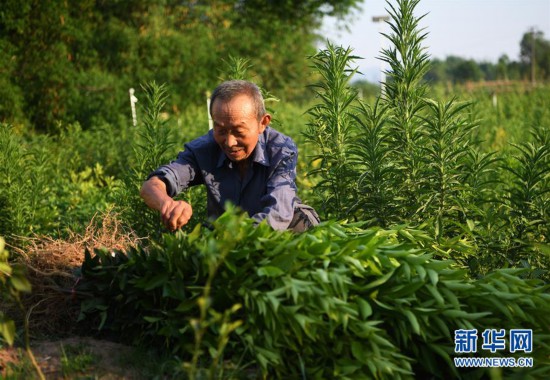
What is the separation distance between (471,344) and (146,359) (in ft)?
4.69

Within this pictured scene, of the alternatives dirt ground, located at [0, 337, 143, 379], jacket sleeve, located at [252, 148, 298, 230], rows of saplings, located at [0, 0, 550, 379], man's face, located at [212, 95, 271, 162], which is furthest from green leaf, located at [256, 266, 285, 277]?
man's face, located at [212, 95, 271, 162]

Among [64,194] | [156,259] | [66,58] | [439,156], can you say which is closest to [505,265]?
[439,156]

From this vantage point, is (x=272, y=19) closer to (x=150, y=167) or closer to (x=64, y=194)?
(x=64, y=194)

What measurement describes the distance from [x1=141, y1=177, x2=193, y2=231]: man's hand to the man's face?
0.41m

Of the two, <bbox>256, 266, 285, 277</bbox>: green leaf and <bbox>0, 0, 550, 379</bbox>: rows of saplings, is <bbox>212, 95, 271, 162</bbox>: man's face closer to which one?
<bbox>0, 0, 550, 379</bbox>: rows of saplings

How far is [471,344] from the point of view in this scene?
2.88m

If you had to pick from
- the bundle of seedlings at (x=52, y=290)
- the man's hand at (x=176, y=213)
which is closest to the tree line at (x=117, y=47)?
the bundle of seedlings at (x=52, y=290)

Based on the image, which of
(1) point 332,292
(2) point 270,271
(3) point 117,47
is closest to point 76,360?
(2) point 270,271

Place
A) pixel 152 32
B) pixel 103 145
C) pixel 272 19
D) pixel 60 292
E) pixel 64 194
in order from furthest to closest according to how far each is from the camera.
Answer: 1. pixel 272 19
2. pixel 152 32
3. pixel 103 145
4. pixel 64 194
5. pixel 60 292

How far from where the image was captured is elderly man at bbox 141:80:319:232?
11.3 feet

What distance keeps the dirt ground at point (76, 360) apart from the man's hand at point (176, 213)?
61 centimetres

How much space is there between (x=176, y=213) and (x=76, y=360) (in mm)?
758

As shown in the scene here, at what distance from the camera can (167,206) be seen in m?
3.09

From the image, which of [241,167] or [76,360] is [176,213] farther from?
[241,167]
